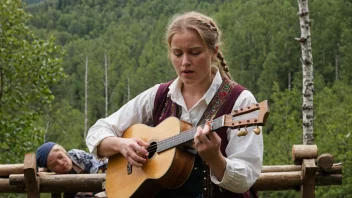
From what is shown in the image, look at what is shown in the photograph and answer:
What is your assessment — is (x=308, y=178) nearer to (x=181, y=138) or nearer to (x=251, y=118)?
(x=181, y=138)

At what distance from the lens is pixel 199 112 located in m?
2.88

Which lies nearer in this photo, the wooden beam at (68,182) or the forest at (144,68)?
the wooden beam at (68,182)

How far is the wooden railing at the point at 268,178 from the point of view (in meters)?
4.01

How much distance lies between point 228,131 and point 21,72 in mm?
11765

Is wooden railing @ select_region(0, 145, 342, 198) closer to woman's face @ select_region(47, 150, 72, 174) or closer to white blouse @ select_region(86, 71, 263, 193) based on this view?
woman's face @ select_region(47, 150, 72, 174)

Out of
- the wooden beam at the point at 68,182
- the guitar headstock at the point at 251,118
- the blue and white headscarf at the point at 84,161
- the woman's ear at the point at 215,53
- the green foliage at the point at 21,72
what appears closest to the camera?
the guitar headstock at the point at 251,118

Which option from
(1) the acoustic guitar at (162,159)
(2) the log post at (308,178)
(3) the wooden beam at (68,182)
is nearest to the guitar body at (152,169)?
(1) the acoustic guitar at (162,159)

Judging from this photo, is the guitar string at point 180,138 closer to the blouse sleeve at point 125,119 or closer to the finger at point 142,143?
the finger at point 142,143

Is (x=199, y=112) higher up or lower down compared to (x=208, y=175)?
higher up

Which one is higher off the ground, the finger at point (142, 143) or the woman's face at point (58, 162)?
the finger at point (142, 143)

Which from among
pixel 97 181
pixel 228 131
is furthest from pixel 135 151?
pixel 97 181

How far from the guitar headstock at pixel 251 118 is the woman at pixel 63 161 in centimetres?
228

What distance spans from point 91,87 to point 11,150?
44210 mm

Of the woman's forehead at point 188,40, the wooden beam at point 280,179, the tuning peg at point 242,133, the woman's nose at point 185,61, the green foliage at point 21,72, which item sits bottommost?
the wooden beam at point 280,179
